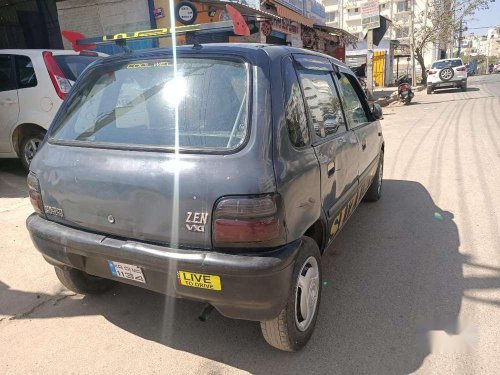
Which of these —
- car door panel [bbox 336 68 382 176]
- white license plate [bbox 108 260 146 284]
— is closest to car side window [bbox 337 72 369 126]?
car door panel [bbox 336 68 382 176]

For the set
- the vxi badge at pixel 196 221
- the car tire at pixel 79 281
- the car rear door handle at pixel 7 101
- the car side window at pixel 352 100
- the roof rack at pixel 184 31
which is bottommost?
the car tire at pixel 79 281

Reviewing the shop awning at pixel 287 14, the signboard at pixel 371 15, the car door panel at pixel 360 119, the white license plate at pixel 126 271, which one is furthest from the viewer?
the signboard at pixel 371 15

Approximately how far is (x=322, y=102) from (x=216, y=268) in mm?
1566

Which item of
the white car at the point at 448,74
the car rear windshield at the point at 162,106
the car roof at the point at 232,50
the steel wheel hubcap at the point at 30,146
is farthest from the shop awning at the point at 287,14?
the car rear windshield at the point at 162,106

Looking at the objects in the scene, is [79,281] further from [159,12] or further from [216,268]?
[159,12]

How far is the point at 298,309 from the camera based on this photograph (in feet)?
7.94

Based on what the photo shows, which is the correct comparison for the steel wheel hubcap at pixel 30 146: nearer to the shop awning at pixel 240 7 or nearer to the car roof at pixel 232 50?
the car roof at pixel 232 50

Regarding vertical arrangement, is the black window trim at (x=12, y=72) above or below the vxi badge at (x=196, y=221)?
above

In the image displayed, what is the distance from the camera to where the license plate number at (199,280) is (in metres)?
2.03

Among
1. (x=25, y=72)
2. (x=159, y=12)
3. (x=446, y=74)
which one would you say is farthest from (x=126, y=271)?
(x=446, y=74)

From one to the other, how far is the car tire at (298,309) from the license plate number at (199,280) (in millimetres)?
433

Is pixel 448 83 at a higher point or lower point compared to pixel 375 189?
higher

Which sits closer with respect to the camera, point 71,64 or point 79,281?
point 79,281

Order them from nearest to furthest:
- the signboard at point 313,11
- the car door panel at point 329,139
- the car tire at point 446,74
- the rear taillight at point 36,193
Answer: the rear taillight at point 36,193 < the car door panel at point 329,139 < the signboard at point 313,11 < the car tire at point 446,74
